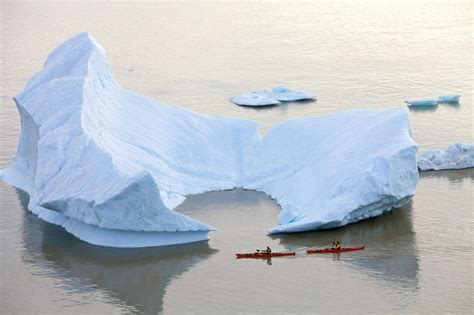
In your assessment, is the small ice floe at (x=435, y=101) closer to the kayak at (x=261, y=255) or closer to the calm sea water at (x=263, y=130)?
the calm sea water at (x=263, y=130)

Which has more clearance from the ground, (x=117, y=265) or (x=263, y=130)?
(x=263, y=130)

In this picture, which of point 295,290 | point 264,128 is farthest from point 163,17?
point 295,290

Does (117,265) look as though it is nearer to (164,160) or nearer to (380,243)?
(164,160)

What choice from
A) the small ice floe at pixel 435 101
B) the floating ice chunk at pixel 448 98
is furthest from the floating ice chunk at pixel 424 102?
the floating ice chunk at pixel 448 98

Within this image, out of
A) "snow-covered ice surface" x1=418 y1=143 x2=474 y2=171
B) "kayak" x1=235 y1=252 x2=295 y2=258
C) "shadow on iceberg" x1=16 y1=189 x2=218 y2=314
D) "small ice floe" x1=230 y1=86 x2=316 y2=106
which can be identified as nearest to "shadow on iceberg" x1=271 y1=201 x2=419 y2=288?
"kayak" x1=235 y1=252 x2=295 y2=258

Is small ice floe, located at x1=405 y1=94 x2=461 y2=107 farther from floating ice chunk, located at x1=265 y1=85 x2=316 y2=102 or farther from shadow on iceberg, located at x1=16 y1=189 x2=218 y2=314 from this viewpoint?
shadow on iceberg, located at x1=16 y1=189 x2=218 y2=314

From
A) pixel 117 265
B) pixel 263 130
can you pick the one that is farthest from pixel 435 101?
pixel 117 265
